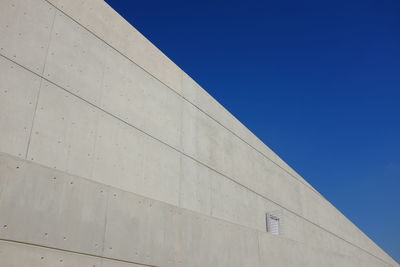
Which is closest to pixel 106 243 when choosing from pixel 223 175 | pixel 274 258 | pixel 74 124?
pixel 74 124

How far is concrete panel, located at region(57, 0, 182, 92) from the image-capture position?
31.2 feet

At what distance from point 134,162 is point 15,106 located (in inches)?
130

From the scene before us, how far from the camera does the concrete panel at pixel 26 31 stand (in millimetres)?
7504

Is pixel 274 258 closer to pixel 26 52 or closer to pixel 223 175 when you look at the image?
pixel 223 175

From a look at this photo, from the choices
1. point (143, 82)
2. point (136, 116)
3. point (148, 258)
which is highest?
point (143, 82)

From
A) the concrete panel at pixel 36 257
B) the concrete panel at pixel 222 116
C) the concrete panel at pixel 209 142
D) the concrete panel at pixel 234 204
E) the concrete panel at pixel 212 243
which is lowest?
the concrete panel at pixel 36 257

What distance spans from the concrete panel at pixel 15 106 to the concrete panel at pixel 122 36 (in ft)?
7.65

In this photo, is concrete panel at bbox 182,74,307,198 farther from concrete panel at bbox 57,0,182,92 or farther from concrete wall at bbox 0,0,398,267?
concrete panel at bbox 57,0,182,92

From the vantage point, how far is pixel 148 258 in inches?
290

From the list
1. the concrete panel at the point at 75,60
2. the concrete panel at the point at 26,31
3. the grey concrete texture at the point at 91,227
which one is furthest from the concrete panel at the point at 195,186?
the concrete panel at the point at 26,31

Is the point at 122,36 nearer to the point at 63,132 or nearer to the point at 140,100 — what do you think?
the point at 140,100

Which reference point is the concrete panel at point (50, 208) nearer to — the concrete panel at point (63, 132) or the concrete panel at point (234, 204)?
the concrete panel at point (63, 132)

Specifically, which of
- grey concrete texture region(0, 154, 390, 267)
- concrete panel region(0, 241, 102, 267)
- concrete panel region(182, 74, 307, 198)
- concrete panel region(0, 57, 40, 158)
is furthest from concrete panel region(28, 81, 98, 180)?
concrete panel region(182, 74, 307, 198)

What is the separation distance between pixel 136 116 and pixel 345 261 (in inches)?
459
